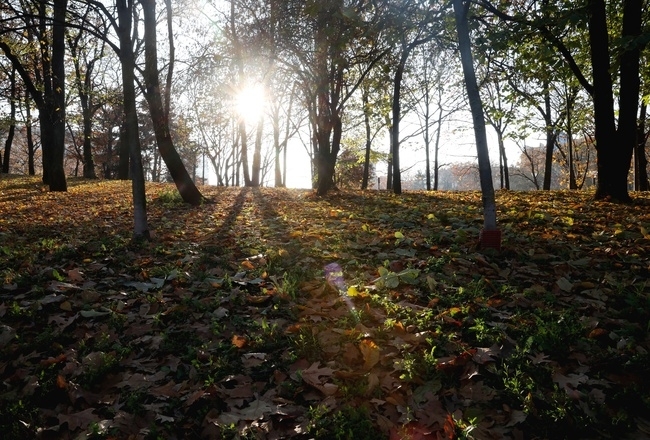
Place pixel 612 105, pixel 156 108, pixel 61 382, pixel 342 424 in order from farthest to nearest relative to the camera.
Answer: pixel 156 108, pixel 612 105, pixel 61 382, pixel 342 424

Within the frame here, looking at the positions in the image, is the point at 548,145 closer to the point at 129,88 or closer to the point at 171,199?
the point at 171,199

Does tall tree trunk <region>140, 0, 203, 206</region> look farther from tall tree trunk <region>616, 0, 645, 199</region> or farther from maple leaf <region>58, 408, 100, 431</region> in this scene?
tall tree trunk <region>616, 0, 645, 199</region>

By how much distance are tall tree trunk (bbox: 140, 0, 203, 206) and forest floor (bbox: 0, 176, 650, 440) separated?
442 centimetres

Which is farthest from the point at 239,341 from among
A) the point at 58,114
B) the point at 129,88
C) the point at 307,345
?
the point at 58,114

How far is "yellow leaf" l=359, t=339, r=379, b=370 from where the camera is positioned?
310cm

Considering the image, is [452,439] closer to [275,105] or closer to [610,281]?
[610,281]

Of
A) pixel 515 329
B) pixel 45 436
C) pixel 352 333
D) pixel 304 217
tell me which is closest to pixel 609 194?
pixel 304 217

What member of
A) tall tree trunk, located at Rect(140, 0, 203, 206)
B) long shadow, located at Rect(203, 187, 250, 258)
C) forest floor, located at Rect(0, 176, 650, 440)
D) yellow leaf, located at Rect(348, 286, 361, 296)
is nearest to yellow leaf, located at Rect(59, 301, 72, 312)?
forest floor, located at Rect(0, 176, 650, 440)

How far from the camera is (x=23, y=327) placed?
3779 millimetres

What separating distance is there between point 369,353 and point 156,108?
896cm

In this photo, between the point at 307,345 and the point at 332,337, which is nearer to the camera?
the point at 307,345

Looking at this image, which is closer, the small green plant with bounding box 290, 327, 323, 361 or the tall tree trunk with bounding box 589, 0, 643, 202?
the small green plant with bounding box 290, 327, 323, 361

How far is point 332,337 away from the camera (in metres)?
3.48

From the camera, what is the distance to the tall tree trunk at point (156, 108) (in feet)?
27.9
